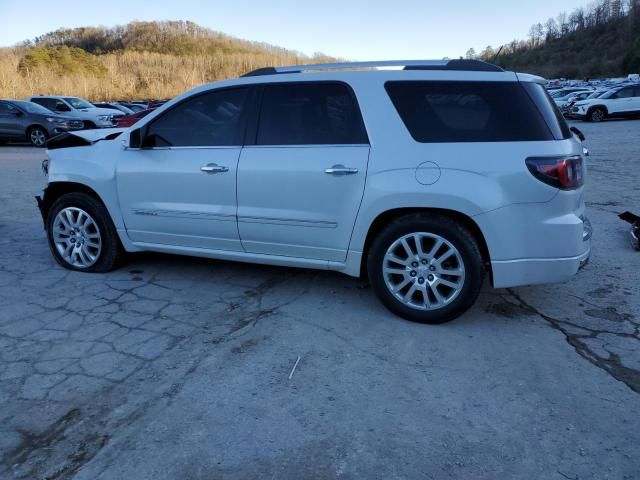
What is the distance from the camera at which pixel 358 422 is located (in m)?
2.74

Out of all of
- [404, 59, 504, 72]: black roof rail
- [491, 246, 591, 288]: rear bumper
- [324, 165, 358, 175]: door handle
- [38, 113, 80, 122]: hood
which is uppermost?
[38, 113, 80, 122]: hood

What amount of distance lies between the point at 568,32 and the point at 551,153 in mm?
157948

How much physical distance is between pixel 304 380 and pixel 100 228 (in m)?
2.80

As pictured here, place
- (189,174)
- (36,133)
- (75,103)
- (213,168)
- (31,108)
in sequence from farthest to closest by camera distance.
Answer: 1. (75,103)
2. (31,108)
3. (36,133)
4. (189,174)
5. (213,168)

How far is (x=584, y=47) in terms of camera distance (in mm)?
117188

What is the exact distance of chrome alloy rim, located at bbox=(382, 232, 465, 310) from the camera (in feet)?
12.4

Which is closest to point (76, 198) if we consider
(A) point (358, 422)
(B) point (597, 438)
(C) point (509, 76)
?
(A) point (358, 422)

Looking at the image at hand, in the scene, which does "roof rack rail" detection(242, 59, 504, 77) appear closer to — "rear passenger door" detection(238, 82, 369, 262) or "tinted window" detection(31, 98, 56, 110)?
"rear passenger door" detection(238, 82, 369, 262)

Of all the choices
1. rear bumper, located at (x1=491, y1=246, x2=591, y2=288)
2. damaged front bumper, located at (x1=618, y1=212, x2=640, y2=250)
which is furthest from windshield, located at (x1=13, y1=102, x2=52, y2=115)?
rear bumper, located at (x1=491, y1=246, x2=591, y2=288)

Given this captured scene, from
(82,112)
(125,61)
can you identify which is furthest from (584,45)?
(82,112)

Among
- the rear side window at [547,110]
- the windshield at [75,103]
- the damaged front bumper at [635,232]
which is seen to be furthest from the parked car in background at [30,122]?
the rear side window at [547,110]

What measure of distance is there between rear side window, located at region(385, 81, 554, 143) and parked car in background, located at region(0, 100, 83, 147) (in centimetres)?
1632

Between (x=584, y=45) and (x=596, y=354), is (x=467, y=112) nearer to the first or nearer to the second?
(x=596, y=354)

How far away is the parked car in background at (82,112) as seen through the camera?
18.5m
